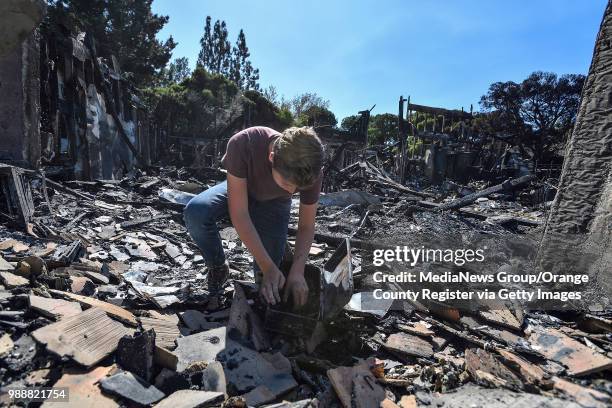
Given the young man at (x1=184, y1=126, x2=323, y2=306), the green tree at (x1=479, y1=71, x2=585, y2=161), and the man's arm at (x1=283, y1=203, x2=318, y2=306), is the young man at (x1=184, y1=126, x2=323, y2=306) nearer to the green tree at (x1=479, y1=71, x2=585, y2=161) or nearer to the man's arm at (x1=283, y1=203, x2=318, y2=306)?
the man's arm at (x1=283, y1=203, x2=318, y2=306)

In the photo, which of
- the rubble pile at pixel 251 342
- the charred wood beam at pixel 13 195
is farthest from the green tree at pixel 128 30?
the rubble pile at pixel 251 342

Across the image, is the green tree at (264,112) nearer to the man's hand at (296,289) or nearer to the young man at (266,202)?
the young man at (266,202)

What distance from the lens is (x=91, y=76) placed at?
9.20 metres

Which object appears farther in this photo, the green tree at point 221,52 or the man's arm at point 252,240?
the green tree at point 221,52

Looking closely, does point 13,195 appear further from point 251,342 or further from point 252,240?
point 251,342

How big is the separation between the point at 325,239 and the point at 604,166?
344 centimetres

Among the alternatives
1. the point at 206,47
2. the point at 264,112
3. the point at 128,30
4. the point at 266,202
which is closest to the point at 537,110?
the point at 264,112

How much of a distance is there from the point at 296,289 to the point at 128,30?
29163 mm

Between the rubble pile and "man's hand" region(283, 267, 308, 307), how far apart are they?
0.10 meters

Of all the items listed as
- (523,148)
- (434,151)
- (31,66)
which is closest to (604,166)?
(31,66)

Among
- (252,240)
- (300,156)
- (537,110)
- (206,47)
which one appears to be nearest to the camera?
(300,156)

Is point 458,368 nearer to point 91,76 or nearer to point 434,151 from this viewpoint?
point 91,76

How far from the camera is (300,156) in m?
2.08

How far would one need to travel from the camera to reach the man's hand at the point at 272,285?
7.43 feet
